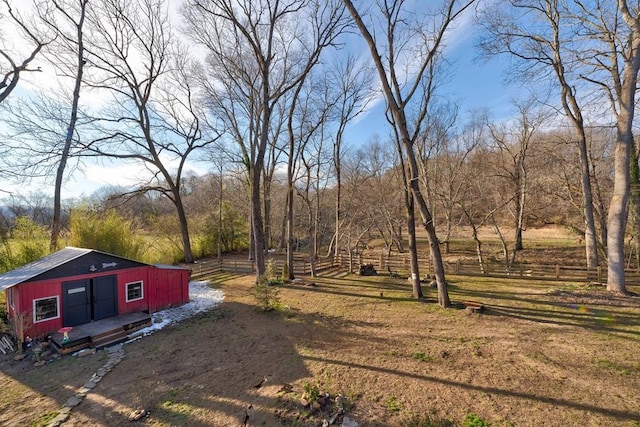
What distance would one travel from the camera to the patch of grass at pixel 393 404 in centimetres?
419

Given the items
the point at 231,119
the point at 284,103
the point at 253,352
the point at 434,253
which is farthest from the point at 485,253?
the point at 231,119

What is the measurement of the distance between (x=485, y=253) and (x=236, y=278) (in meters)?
17.2

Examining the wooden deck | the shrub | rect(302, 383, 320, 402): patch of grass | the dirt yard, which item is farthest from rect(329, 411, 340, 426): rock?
the shrub

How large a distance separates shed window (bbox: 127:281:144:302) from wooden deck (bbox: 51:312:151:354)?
0.71 m

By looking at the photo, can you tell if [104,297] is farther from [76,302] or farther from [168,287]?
[168,287]

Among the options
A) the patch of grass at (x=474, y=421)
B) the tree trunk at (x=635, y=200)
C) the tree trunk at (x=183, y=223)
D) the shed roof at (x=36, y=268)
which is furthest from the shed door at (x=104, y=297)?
the tree trunk at (x=635, y=200)

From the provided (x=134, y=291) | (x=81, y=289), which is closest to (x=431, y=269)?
(x=134, y=291)

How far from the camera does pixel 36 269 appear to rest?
785 cm

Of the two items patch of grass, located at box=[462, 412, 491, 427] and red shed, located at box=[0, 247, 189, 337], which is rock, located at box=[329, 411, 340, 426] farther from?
red shed, located at box=[0, 247, 189, 337]

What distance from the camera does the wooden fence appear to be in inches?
450

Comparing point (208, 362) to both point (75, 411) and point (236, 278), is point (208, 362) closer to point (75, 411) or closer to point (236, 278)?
point (75, 411)

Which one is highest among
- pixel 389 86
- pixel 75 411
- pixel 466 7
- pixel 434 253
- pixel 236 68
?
Answer: pixel 236 68

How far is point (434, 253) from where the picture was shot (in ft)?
28.7

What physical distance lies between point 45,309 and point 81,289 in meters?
0.87
